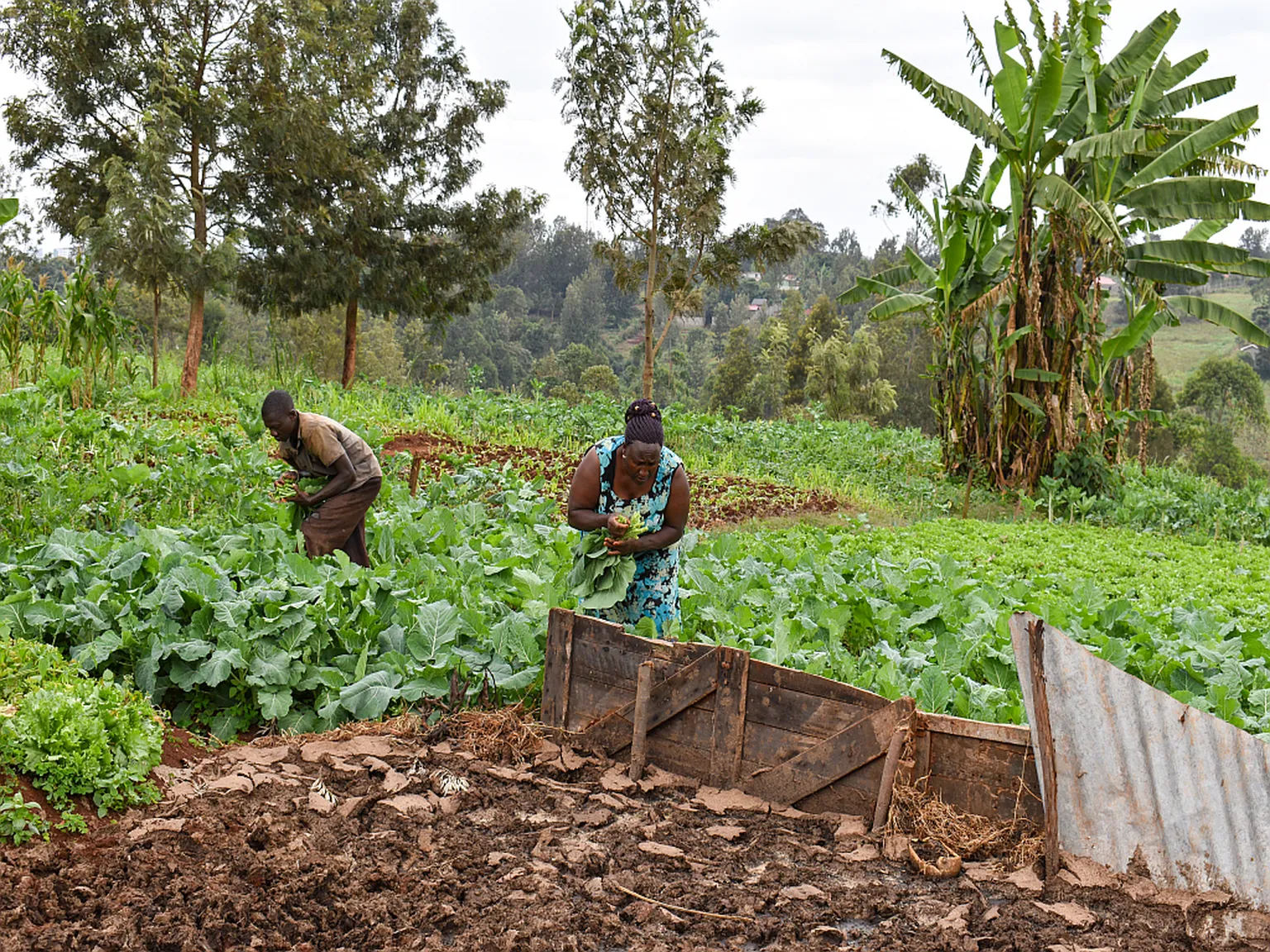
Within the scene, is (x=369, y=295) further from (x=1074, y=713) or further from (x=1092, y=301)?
(x=1074, y=713)

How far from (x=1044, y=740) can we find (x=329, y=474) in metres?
4.52

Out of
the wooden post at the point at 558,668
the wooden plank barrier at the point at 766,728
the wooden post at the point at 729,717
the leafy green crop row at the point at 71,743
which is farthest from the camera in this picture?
the wooden post at the point at 558,668

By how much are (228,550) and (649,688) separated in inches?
117

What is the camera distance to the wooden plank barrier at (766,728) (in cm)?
373

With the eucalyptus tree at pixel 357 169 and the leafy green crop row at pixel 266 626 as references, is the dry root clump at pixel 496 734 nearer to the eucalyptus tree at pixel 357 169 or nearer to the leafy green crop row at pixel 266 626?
the leafy green crop row at pixel 266 626

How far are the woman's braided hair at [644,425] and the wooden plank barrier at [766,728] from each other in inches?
31.4

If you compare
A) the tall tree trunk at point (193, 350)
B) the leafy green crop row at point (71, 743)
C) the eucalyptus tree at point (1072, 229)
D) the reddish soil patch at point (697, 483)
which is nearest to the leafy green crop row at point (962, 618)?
the leafy green crop row at point (71, 743)

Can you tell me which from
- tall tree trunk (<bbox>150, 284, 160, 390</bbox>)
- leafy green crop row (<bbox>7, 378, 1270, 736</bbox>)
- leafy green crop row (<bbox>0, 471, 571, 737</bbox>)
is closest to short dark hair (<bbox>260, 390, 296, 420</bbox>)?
leafy green crop row (<bbox>7, 378, 1270, 736</bbox>)

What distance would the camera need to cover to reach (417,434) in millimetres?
14555

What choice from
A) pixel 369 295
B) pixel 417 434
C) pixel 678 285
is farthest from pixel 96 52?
pixel 678 285

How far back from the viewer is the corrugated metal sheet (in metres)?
3.20

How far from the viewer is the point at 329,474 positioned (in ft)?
21.3

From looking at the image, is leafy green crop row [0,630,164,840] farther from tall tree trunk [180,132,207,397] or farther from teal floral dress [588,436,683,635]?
tall tree trunk [180,132,207,397]

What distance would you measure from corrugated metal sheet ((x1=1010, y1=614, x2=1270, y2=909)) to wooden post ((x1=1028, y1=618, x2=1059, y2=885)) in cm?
2
